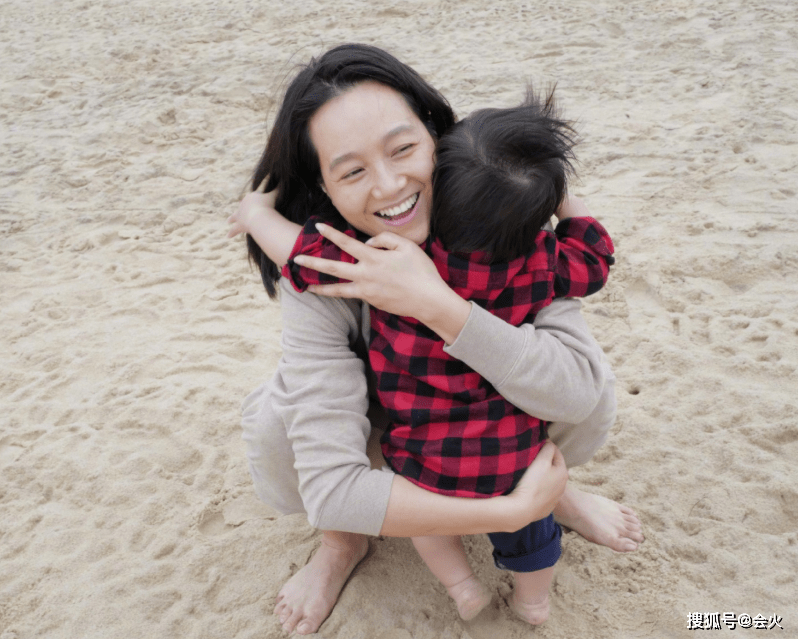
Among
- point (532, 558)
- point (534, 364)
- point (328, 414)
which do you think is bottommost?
Answer: point (532, 558)

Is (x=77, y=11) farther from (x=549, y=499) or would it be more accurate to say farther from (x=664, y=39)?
Result: (x=549, y=499)

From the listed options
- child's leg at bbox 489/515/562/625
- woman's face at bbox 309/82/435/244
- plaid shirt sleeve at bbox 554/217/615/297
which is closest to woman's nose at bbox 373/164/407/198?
woman's face at bbox 309/82/435/244

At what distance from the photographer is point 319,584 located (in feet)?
6.00

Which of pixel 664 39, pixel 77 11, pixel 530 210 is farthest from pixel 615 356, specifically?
pixel 77 11

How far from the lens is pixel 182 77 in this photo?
553 centimetres

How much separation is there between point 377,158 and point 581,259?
21.0 inches

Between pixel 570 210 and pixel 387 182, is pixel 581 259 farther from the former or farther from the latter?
pixel 387 182

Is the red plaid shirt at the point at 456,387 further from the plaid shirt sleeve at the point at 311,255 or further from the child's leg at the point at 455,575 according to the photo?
the child's leg at the point at 455,575

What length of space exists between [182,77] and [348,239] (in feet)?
15.3

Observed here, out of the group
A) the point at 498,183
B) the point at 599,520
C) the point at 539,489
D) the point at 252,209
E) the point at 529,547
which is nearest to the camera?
the point at 498,183

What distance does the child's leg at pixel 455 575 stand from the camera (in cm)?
168

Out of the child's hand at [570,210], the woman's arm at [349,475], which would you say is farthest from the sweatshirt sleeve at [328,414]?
the child's hand at [570,210]

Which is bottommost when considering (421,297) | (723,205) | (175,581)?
(175,581)

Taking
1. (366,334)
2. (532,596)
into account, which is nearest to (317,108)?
(366,334)
